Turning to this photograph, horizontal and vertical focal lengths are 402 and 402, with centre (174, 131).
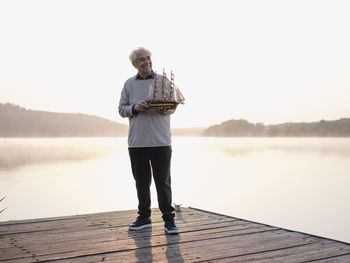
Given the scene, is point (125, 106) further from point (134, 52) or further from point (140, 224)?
point (140, 224)

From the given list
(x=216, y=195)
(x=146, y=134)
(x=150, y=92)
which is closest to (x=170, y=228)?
(x=146, y=134)

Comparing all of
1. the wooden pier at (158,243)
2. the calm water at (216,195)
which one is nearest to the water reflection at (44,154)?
the calm water at (216,195)

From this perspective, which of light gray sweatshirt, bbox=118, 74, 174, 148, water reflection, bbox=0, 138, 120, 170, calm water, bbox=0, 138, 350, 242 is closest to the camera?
light gray sweatshirt, bbox=118, 74, 174, 148

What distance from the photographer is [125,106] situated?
3521 mm

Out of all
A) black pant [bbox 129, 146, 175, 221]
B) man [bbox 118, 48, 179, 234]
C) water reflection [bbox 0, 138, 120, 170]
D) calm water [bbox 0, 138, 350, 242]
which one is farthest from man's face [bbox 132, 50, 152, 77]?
water reflection [bbox 0, 138, 120, 170]

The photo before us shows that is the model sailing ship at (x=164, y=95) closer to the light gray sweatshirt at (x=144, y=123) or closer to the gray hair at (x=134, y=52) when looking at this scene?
the light gray sweatshirt at (x=144, y=123)

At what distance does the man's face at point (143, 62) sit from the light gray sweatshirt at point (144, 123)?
8 centimetres

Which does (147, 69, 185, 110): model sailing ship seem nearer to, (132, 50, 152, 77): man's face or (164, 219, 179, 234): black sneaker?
(132, 50, 152, 77): man's face

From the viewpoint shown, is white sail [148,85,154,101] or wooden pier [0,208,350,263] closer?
wooden pier [0,208,350,263]

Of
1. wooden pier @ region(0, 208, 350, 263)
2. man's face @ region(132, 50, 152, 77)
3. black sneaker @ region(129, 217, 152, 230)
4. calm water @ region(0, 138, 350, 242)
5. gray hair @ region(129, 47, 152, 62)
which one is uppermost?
gray hair @ region(129, 47, 152, 62)

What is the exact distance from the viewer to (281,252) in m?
2.94

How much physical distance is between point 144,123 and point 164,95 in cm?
29

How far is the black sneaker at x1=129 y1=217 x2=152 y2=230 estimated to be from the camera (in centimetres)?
364

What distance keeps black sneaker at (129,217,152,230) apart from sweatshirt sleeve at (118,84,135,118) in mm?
969
